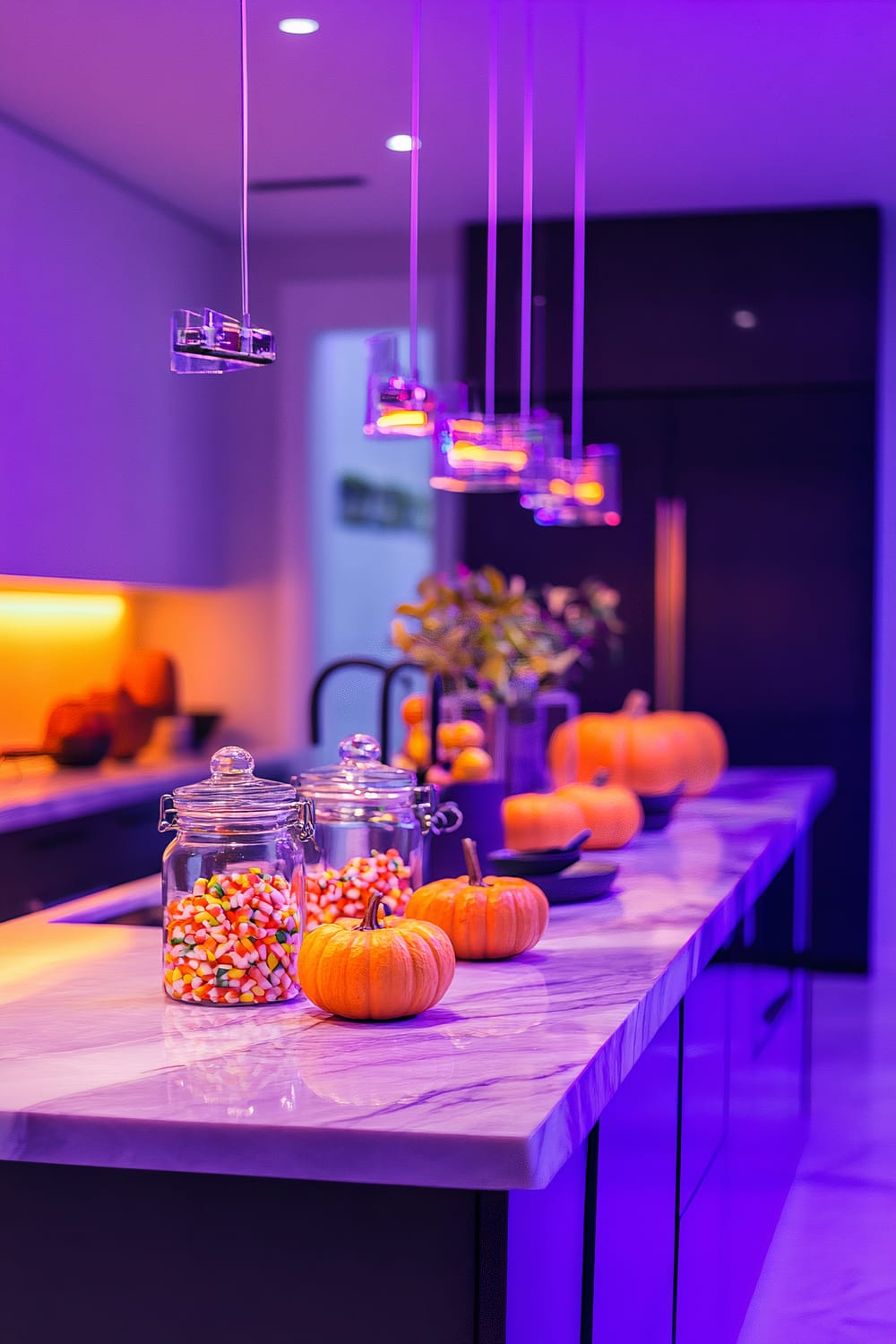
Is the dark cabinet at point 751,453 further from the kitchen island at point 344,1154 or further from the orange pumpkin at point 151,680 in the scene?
the kitchen island at point 344,1154

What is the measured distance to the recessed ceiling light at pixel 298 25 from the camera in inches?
151

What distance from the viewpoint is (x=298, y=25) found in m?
3.86

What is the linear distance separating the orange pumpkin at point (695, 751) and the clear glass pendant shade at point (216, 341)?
2097 mm

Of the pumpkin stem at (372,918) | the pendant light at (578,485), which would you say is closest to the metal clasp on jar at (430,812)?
the pumpkin stem at (372,918)

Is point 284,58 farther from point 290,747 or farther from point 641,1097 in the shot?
point 641,1097

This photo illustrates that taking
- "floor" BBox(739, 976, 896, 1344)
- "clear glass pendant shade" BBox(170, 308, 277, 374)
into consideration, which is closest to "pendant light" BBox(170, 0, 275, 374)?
"clear glass pendant shade" BBox(170, 308, 277, 374)

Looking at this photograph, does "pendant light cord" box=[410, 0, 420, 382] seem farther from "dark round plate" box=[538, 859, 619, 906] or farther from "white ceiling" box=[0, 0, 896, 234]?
"dark round plate" box=[538, 859, 619, 906]

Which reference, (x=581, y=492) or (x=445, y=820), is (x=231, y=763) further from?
(x=581, y=492)

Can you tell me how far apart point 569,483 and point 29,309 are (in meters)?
1.93

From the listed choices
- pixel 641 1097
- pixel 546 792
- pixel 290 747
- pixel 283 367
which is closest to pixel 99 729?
pixel 290 747

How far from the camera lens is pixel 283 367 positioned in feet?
20.4

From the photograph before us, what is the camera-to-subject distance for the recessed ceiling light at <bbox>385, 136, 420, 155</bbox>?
4.85m

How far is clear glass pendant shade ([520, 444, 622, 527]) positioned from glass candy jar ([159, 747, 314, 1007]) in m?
1.75

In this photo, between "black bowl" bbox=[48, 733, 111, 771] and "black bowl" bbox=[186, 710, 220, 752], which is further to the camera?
"black bowl" bbox=[186, 710, 220, 752]
